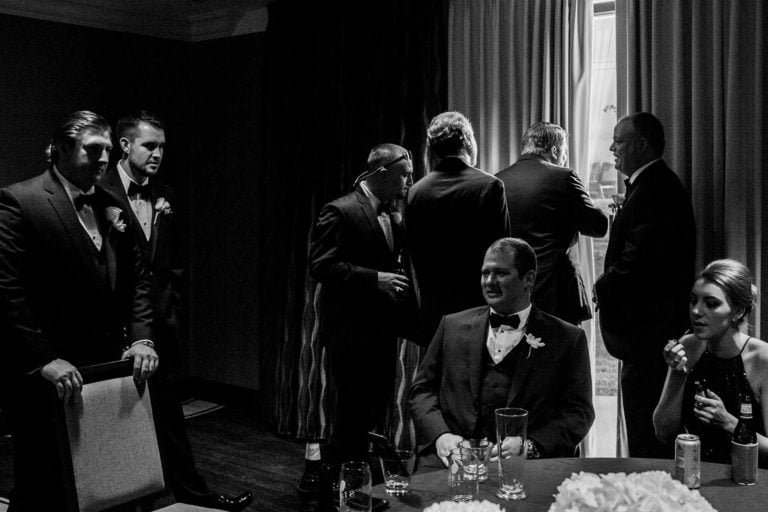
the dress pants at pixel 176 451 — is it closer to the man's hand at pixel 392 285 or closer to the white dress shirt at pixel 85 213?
the white dress shirt at pixel 85 213

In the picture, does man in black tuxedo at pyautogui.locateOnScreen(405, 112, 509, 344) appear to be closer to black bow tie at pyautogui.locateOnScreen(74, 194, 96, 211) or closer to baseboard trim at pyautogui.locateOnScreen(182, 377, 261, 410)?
black bow tie at pyautogui.locateOnScreen(74, 194, 96, 211)

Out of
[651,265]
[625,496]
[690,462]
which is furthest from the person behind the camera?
[651,265]

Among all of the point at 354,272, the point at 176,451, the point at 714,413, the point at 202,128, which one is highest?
the point at 202,128

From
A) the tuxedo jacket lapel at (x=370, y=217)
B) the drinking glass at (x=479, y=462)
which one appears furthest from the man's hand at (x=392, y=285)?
the drinking glass at (x=479, y=462)

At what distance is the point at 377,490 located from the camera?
186 centimetres

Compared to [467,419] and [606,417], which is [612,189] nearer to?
[606,417]

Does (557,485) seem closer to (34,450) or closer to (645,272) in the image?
(645,272)

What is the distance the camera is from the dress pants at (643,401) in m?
3.44

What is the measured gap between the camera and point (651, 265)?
331cm

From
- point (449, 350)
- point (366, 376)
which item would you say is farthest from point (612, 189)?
point (449, 350)

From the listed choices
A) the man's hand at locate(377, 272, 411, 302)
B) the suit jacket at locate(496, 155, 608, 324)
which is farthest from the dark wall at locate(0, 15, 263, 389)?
the suit jacket at locate(496, 155, 608, 324)

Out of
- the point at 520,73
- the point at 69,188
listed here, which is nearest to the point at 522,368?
the point at 69,188

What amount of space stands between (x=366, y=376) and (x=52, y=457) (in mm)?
1387

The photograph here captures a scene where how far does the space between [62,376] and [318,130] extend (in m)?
2.92
